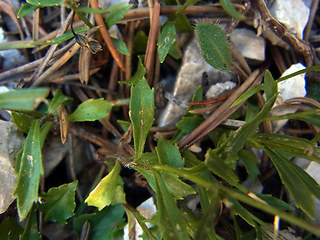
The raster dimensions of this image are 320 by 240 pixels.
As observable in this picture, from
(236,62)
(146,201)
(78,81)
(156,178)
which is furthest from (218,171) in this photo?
(78,81)

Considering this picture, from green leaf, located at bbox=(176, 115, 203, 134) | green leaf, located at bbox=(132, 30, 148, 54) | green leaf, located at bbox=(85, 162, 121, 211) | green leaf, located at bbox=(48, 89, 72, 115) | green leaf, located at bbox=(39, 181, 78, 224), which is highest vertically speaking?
green leaf, located at bbox=(132, 30, 148, 54)

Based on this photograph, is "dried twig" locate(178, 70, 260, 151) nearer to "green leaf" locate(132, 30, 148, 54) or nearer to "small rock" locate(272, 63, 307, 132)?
"small rock" locate(272, 63, 307, 132)

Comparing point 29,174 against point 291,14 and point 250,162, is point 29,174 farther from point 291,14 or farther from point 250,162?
point 291,14

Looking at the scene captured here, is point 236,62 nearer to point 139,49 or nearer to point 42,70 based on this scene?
point 139,49

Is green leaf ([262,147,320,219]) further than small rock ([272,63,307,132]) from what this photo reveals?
No

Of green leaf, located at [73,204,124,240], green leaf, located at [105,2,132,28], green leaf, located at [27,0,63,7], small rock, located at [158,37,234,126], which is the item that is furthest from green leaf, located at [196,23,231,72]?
green leaf, located at [73,204,124,240]

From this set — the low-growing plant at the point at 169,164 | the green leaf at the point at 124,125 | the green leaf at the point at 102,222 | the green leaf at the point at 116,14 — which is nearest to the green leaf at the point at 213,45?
the low-growing plant at the point at 169,164

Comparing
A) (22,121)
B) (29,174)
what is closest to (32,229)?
(29,174)

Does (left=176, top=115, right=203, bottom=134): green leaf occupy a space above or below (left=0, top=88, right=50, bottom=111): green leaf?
below
